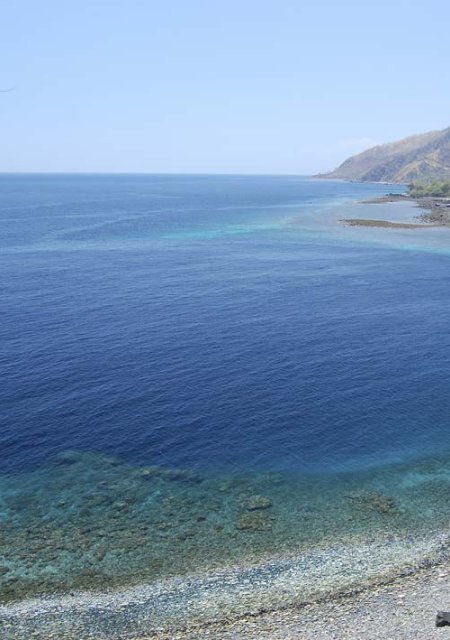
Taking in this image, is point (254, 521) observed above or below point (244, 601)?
above

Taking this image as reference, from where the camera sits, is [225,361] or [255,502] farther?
[225,361]

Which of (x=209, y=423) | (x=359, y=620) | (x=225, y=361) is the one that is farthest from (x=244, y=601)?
(x=225, y=361)

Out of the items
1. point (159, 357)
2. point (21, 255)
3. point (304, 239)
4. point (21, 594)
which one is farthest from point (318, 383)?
point (304, 239)

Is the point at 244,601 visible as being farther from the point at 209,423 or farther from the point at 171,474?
the point at 209,423

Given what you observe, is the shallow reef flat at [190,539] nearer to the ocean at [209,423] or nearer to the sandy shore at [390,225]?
the ocean at [209,423]

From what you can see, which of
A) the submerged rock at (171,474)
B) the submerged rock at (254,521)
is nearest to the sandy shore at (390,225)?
the submerged rock at (171,474)

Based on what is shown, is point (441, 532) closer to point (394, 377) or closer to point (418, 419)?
point (418, 419)
